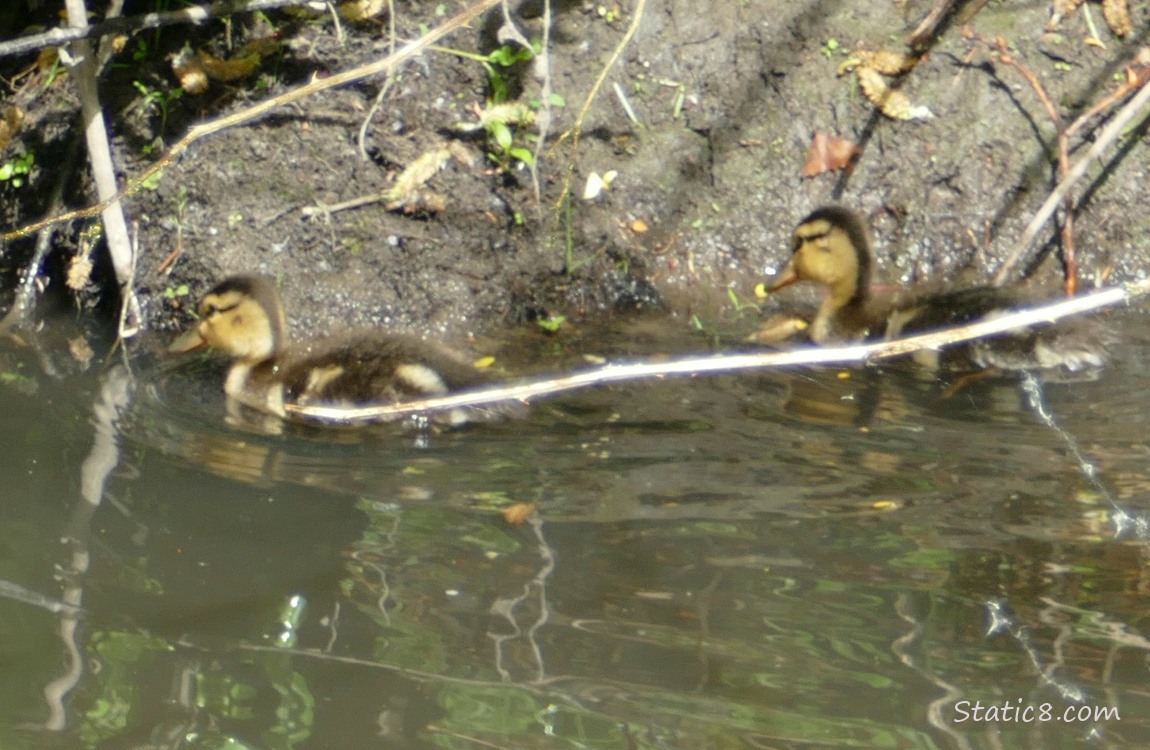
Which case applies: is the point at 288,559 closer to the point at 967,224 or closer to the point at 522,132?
the point at 522,132

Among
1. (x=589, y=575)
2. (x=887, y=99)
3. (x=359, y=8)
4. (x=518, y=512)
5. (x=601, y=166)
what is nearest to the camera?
(x=589, y=575)

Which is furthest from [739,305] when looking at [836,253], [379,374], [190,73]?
[190,73]

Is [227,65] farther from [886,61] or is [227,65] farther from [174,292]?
[886,61]

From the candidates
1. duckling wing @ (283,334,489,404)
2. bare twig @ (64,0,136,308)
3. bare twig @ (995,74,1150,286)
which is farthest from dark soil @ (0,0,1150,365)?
duckling wing @ (283,334,489,404)

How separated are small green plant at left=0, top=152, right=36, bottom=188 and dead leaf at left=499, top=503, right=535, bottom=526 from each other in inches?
100

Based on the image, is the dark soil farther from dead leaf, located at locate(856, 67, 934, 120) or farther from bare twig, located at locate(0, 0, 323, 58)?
bare twig, located at locate(0, 0, 323, 58)

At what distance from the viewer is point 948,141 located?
16.7 ft

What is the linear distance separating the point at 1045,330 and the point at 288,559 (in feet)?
7.83

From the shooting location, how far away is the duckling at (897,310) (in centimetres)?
408

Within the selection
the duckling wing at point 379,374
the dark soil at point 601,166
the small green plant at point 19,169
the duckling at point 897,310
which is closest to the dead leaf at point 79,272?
the dark soil at point 601,166

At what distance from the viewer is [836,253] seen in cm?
461

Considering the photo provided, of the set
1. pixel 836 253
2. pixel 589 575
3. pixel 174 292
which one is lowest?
pixel 174 292

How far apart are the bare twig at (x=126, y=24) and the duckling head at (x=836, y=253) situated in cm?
177

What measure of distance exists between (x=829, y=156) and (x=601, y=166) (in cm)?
84
